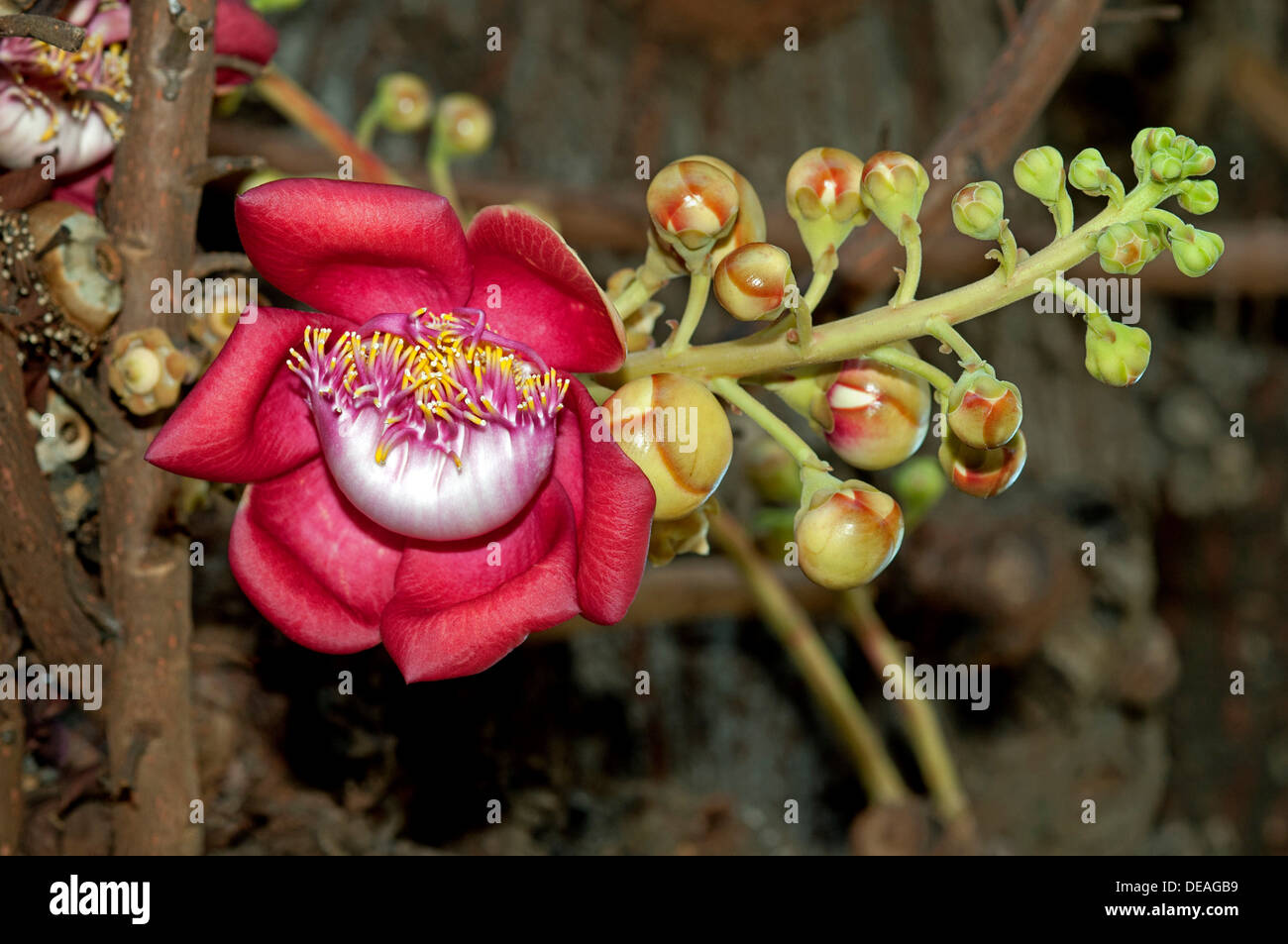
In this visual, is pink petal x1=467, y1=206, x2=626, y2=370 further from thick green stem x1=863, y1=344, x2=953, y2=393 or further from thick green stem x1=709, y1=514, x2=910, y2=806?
thick green stem x1=709, y1=514, x2=910, y2=806

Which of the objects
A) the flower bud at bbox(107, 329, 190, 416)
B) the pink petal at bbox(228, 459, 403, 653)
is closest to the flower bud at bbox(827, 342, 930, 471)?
the pink petal at bbox(228, 459, 403, 653)

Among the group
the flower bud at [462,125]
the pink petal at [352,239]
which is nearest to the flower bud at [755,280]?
the pink petal at [352,239]

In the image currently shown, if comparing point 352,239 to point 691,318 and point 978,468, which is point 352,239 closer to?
point 691,318

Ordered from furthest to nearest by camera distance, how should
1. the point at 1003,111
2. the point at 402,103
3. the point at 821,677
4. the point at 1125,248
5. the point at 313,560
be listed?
the point at 821,677
the point at 402,103
the point at 1003,111
the point at 313,560
the point at 1125,248

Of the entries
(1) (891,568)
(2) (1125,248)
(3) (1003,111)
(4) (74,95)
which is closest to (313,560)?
(4) (74,95)

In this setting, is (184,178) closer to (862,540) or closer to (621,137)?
(862,540)

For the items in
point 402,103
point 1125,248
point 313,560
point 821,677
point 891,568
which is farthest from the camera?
point 891,568
